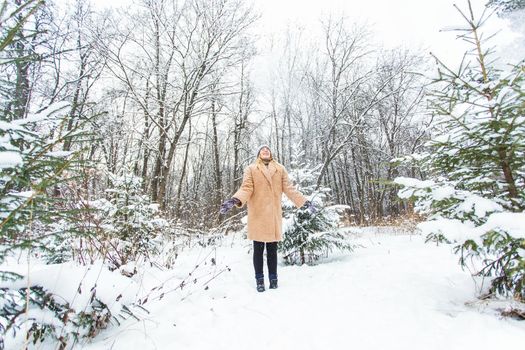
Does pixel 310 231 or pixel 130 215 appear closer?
pixel 310 231

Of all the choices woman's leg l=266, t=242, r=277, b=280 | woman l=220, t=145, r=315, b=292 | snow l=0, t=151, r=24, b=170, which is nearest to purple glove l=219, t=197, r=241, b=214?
woman l=220, t=145, r=315, b=292

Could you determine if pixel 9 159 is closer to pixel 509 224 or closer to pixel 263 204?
pixel 263 204

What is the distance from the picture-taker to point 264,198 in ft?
12.5

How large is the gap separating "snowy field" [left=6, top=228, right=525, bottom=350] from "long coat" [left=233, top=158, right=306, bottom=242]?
0.71 meters

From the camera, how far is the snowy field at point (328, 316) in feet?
6.99

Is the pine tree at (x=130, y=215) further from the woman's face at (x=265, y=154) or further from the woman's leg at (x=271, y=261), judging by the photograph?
the woman's face at (x=265, y=154)

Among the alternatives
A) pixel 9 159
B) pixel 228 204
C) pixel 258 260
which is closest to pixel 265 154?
pixel 228 204

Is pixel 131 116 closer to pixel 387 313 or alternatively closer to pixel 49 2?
pixel 49 2

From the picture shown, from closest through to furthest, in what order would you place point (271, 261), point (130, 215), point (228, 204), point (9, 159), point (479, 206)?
point (9, 159)
point (479, 206)
point (228, 204)
point (271, 261)
point (130, 215)

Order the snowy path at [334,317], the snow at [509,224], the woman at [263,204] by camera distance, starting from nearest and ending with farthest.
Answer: the snow at [509,224] < the snowy path at [334,317] < the woman at [263,204]

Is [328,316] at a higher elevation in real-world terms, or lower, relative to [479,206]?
lower

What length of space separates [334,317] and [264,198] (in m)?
1.66

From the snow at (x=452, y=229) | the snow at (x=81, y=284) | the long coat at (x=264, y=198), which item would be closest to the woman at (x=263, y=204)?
the long coat at (x=264, y=198)

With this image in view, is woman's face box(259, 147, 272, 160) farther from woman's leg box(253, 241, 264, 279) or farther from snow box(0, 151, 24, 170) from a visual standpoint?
snow box(0, 151, 24, 170)
